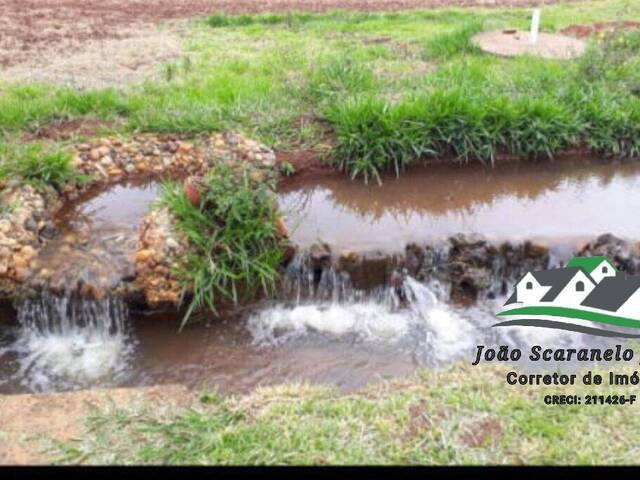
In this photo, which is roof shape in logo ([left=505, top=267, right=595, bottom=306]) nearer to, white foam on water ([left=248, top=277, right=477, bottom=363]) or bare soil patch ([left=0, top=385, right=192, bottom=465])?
white foam on water ([left=248, top=277, right=477, bottom=363])

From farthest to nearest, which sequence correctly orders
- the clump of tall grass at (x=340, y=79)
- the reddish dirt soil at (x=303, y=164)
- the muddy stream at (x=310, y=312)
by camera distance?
the clump of tall grass at (x=340, y=79) < the reddish dirt soil at (x=303, y=164) < the muddy stream at (x=310, y=312)

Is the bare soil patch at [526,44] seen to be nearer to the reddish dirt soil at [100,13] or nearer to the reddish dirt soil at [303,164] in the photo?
the reddish dirt soil at [100,13]

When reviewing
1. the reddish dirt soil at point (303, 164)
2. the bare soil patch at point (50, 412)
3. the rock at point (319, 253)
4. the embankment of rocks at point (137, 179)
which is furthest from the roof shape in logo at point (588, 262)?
the bare soil patch at point (50, 412)

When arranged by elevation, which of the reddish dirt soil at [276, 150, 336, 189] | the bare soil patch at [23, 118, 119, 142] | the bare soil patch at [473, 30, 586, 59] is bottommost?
the reddish dirt soil at [276, 150, 336, 189]

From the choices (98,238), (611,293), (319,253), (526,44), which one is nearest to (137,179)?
(98,238)

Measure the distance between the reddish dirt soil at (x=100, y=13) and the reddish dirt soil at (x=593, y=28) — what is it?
2.25m

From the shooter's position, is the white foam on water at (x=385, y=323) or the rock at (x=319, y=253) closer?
the white foam on water at (x=385, y=323)

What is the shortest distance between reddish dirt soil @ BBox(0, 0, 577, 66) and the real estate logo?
699 cm

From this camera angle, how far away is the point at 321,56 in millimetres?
8648

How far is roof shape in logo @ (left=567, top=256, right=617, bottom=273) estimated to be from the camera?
4867 millimetres

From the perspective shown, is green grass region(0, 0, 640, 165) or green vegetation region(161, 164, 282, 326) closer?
green vegetation region(161, 164, 282, 326)

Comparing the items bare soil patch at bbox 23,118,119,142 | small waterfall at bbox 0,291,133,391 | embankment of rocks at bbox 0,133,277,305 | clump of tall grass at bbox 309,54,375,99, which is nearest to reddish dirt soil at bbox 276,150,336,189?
embankment of rocks at bbox 0,133,277,305

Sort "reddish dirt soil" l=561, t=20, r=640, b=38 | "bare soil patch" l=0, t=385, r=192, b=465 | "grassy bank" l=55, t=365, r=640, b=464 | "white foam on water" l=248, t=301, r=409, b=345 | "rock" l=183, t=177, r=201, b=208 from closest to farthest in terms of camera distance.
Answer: "grassy bank" l=55, t=365, r=640, b=464 → "bare soil patch" l=0, t=385, r=192, b=465 → "white foam on water" l=248, t=301, r=409, b=345 → "rock" l=183, t=177, r=201, b=208 → "reddish dirt soil" l=561, t=20, r=640, b=38

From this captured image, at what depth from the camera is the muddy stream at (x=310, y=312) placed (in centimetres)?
443
